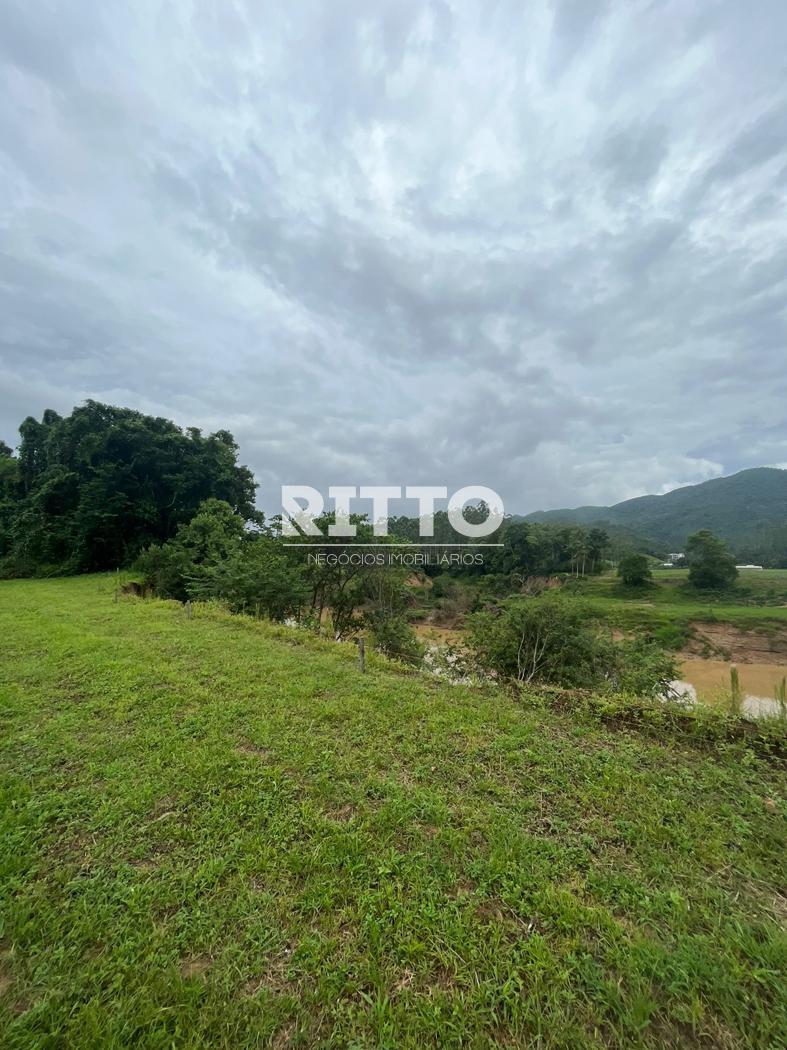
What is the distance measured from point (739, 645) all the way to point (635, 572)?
1184 cm

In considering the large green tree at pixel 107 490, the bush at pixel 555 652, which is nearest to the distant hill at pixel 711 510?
the bush at pixel 555 652

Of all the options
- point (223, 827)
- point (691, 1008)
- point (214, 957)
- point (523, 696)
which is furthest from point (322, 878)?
point (523, 696)

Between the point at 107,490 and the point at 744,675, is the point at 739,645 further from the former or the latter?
the point at 107,490

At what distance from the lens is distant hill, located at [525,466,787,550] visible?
7381 cm

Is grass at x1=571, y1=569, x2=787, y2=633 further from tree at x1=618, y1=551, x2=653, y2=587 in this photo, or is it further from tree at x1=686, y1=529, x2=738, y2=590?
tree at x1=686, y1=529, x2=738, y2=590

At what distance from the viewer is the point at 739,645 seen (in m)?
19.3

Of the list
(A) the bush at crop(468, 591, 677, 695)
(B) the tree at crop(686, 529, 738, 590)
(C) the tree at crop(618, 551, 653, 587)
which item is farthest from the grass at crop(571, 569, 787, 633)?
(A) the bush at crop(468, 591, 677, 695)

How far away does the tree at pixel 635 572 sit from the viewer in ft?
100

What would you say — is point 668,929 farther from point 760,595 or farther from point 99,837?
point 760,595

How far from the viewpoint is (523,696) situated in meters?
4.09

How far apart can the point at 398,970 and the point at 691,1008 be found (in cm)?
108

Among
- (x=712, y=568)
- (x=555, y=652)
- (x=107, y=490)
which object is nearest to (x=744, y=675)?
(x=555, y=652)

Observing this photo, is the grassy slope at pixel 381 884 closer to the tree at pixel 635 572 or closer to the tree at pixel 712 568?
the tree at pixel 635 572

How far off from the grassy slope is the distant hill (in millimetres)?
79894
